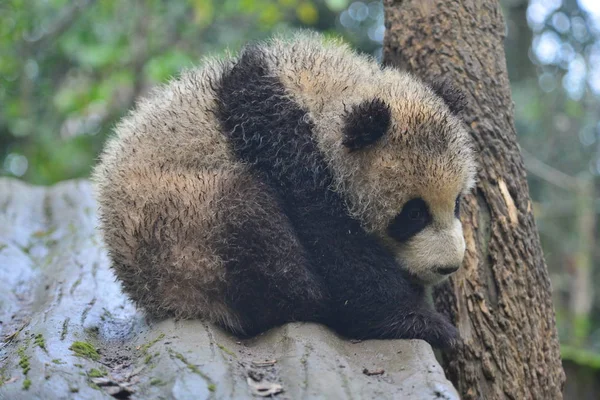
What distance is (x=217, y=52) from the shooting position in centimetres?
1102

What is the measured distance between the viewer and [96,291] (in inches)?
190

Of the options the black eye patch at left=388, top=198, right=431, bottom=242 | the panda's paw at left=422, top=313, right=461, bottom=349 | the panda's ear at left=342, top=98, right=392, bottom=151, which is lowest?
the panda's paw at left=422, top=313, right=461, bottom=349

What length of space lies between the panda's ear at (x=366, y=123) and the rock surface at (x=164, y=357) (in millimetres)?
1171

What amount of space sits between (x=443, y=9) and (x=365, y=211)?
1.95 m

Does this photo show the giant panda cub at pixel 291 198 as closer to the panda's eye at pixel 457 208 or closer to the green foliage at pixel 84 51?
the panda's eye at pixel 457 208

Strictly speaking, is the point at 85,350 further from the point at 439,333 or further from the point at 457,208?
the point at 457,208

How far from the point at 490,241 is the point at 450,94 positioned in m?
1.07

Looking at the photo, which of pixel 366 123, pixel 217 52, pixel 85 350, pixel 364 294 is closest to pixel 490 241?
pixel 364 294

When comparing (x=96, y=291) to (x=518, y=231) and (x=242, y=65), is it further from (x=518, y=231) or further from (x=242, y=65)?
(x=518, y=231)

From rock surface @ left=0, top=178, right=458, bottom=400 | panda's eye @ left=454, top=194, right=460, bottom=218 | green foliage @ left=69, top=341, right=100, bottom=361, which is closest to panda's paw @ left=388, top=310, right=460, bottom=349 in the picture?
rock surface @ left=0, top=178, right=458, bottom=400

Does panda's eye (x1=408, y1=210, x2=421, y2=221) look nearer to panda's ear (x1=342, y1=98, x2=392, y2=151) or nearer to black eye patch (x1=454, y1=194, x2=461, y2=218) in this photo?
black eye patch (x1=454, y1=194, x2=461, y2=218)

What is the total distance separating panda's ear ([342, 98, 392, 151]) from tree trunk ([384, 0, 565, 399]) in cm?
102

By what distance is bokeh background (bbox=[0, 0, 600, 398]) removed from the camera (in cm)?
1101

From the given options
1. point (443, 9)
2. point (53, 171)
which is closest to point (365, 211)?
point (443, 9)
